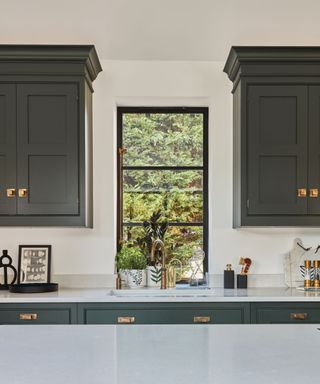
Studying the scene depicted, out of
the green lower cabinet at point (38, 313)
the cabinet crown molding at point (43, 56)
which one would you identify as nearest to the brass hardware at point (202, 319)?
the green lower cabinet at point (38, 313)

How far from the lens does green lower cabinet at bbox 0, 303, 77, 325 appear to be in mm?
3582

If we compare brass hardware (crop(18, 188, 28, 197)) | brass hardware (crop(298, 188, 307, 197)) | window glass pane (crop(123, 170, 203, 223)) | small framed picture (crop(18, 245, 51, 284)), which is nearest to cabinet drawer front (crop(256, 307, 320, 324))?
brass hardware (crop(298, 188, 307, 197))

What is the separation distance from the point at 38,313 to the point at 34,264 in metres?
0.65

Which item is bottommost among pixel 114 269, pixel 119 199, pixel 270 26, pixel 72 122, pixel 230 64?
pixel 114 269

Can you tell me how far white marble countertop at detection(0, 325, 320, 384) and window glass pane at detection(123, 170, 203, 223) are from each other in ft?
7.44

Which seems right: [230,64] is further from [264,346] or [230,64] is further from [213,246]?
[264,346]

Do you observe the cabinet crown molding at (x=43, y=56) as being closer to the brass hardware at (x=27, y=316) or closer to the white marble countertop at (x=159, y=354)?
the brass hardware at (x=27, y=316)

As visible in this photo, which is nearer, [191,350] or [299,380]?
[299,380]

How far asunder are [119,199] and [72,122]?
2.97ft

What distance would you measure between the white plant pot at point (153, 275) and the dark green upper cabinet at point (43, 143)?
0.66 meters

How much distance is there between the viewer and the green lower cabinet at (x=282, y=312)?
3.63m

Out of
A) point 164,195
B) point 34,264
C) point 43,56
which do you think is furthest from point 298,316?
point 43,56

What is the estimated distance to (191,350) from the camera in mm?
1900

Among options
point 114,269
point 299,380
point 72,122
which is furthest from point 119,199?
point 299,380
